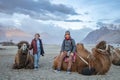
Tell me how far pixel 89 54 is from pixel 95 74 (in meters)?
1.18

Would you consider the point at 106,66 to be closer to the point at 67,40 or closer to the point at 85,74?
the point at 85,74

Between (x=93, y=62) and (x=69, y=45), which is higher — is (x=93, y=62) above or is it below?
below

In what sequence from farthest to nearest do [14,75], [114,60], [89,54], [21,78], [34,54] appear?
[114,60]
[34,54]
[89,54]
[14,75]
[21,78]

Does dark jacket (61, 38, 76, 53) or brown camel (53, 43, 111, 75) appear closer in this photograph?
brown camel (53, 43, 111, 75)

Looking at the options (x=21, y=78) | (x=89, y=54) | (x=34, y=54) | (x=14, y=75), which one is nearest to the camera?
(x=21, y=78)

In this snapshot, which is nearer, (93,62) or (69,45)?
(93,62)

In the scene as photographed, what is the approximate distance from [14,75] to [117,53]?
9.02m

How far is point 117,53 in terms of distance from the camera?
21.8m

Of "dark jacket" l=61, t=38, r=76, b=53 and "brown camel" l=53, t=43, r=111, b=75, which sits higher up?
"dark jacket" l=61, t=38, r=76, b=53

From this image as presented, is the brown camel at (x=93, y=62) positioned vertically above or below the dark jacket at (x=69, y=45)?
below

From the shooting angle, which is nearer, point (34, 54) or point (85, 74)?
point (85, 74)

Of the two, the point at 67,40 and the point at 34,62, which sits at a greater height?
the point at 67,40

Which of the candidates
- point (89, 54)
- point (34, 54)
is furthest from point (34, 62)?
point (89, 54)

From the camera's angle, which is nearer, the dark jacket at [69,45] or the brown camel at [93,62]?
the brown camel at [93,62]
